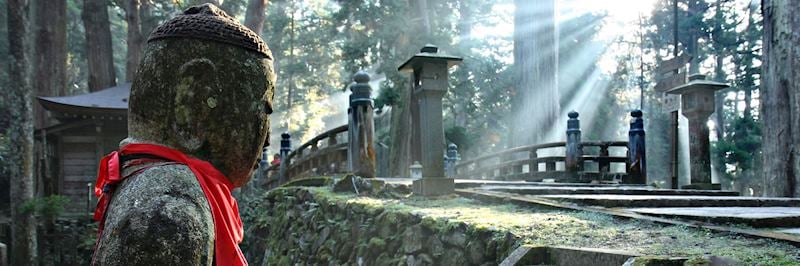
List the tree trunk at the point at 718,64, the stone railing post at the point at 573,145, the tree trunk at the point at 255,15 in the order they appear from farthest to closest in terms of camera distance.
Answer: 1. the tree trunk at the point at 718,64
2. the tree trunk at the point at 255,15
3. the stone railing post at the point at 573,145

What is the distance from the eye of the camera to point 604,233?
3.13m

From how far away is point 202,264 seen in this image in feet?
6.97

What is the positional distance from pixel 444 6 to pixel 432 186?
16146mm

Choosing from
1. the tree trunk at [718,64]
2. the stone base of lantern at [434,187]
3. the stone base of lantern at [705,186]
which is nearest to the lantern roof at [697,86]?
the stone base of lantern at [705,186]

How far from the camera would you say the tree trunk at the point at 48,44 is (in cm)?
1727

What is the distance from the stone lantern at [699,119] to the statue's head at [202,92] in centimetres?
709

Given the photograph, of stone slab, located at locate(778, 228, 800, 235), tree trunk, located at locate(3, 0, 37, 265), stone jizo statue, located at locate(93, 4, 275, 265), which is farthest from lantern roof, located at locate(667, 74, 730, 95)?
tree trunk, located at locate(3, 0, 37, 265)

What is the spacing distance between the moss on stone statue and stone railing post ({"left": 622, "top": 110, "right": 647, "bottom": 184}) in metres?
4.59

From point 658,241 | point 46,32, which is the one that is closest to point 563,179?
point 658,241

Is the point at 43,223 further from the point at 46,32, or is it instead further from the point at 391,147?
the point at 391,147

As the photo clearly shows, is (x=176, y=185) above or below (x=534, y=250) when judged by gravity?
above

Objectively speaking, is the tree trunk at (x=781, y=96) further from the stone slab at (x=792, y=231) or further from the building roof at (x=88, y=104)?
the building roof at (x=88, y=104)

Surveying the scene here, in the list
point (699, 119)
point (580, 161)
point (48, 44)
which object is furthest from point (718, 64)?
point (48, 44)

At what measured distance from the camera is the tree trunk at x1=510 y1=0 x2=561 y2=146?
1352 centimetres
